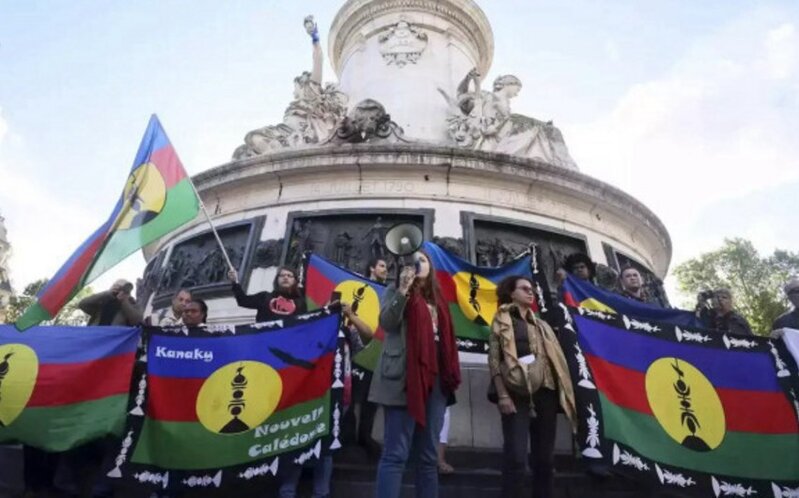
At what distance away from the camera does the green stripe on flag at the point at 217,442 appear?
4.93m

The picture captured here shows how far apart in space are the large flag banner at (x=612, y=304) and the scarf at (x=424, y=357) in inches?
119

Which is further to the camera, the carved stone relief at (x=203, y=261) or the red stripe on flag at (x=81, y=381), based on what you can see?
the carved stone relief at (x=203, y=261)

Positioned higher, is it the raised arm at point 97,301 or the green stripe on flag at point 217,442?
the raised arm at point 97,301

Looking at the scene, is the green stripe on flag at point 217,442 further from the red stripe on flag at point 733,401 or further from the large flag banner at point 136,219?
the red stripe on flag at point 733,401

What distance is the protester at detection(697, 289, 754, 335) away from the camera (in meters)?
6.01

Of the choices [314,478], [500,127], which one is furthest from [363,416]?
[500,127]

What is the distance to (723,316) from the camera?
6.15 meters

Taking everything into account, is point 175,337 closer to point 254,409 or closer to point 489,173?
point 254,409

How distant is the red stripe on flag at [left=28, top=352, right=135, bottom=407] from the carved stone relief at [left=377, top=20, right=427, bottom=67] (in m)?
10.9

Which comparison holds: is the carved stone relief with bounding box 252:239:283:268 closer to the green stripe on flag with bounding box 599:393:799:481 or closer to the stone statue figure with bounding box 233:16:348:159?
the stone statue figure with bounding box 233:16:348:159

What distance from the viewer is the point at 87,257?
6430mm

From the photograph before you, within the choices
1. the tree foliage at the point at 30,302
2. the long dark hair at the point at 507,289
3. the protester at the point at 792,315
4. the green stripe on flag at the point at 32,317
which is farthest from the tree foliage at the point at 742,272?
the tree foliage at the point at 30,302

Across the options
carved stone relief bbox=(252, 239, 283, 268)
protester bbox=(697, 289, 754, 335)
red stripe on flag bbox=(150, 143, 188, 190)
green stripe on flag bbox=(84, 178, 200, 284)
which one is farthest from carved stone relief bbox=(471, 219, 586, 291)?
red stripe on flag bbox=(150, 143, 188, 190)

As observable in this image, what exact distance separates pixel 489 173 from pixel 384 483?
7.24m
